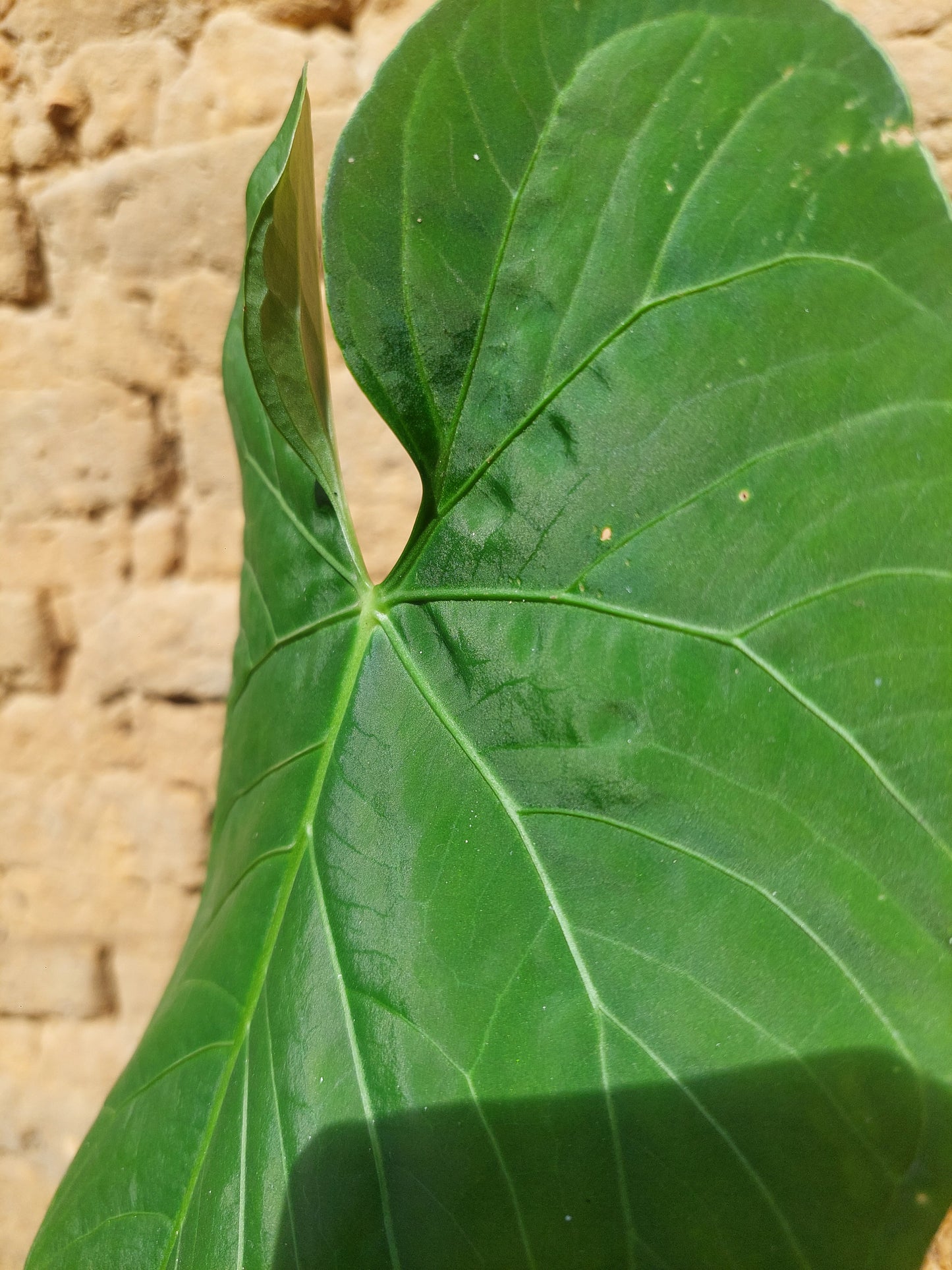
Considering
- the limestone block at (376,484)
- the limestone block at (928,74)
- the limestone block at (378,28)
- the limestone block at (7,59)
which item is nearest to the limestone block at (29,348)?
the limestone block at (7,59)

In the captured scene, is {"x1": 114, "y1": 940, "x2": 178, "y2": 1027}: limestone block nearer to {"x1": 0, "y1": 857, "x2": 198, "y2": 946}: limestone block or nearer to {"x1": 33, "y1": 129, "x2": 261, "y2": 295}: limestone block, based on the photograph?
{"x1": 0, "y1": 857, "x2": 198, "y2": 946}: limestone block

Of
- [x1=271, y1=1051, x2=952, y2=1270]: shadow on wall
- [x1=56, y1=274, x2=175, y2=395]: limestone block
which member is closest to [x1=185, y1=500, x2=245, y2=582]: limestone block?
[x1=56, y1=274, x2=175, y2=395]: limestone block

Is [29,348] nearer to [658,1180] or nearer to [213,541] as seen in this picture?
[213,541]

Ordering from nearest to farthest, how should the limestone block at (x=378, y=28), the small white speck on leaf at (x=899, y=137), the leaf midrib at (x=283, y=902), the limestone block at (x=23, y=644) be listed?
the small white speck on leaf at (x=899, y=137), the leaf midrib at (x=283, y=902), the limestone block at (x=378, y=28), the limestone block at (x=23, y=644)

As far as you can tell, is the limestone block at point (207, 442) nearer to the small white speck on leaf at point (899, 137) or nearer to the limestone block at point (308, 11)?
the limestone block at point (308, 11)

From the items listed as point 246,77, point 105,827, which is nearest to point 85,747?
point 105,827

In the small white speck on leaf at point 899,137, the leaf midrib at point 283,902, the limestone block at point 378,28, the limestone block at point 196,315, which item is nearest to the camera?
the small white speck on leaf at point 899,137
